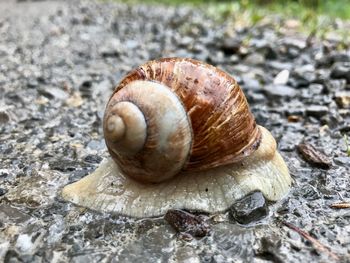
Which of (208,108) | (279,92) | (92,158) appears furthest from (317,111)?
(92,158)

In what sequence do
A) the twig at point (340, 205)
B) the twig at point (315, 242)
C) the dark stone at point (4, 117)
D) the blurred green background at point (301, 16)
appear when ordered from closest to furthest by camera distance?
the twig at point (315, 242)
the twig at point (340, 205)
the dark stone at point (4, 117)
the blurred green background at point (301, 16)

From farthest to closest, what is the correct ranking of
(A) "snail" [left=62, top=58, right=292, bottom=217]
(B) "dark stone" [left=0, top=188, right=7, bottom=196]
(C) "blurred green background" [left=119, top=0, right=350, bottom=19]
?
1. (C) "blurred green background" [left=119, top=0, right=350, bottom=19]
2. (B) "dark stone" [left=0, top=188, right=7, bottom=196]
3. (A) "snail" [left=62, top=58, right=292, bottom=217]

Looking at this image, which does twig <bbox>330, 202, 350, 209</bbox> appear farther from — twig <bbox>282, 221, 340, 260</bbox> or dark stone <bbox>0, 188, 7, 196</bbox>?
dark stone <bbox>0, 188, 7, 196</bbox>

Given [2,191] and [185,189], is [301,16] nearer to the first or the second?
[185,189]

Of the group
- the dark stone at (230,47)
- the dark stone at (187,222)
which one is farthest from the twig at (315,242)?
the dark stone at (230,47)

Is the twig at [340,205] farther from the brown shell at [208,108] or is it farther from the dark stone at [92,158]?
the dark stone at [92,158]

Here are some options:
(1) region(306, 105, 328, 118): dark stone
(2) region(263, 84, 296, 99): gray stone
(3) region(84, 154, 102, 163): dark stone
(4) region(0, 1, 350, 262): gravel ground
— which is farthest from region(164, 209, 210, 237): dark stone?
(2) region(263, 84, 296, 99): gray stone
